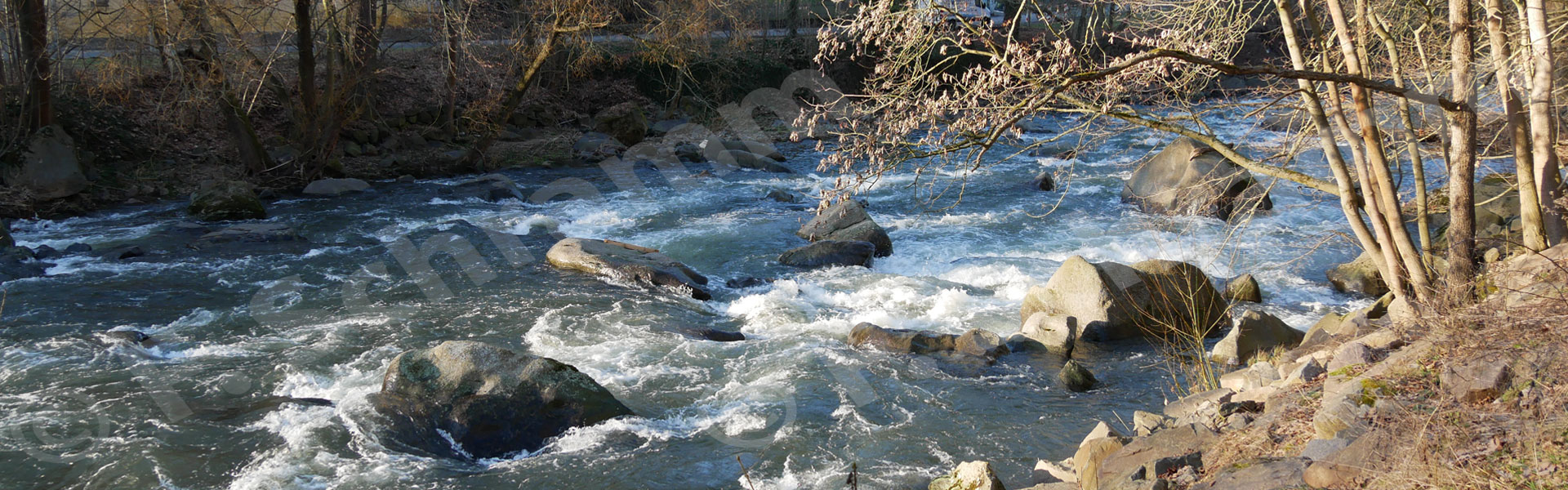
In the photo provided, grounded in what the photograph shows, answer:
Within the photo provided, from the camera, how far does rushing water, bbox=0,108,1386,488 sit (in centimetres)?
632

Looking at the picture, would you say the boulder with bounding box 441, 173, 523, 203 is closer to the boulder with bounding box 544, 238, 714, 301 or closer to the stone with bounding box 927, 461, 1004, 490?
the boulder with bounding box 544, 238, 714, 301

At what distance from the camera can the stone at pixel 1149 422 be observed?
5855 millimetres

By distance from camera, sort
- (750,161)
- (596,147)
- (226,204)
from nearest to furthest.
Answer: (226,204) → (750,161) → (596,147)

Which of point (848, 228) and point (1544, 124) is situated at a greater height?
point (1544, 124)

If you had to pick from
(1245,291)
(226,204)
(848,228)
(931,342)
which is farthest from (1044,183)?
(226,204)

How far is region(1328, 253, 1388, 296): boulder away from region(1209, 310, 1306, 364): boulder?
2598mm

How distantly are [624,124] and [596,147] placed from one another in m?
1.39

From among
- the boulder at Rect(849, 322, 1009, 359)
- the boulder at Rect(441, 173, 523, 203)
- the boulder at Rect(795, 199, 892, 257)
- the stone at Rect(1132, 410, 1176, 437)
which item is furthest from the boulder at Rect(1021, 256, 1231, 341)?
the boulder at Rect(441, 173, 523, 203)

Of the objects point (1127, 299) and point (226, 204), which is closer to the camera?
point (1127, 299)

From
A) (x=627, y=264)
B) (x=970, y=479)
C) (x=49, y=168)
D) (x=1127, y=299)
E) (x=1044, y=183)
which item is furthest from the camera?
(x=1044, y=183)

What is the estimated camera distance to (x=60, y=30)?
49.0ft

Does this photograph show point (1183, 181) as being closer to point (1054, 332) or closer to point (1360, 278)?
point (1360, 278)

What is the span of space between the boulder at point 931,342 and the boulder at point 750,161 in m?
10.9

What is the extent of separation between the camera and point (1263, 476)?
14.0 ft
